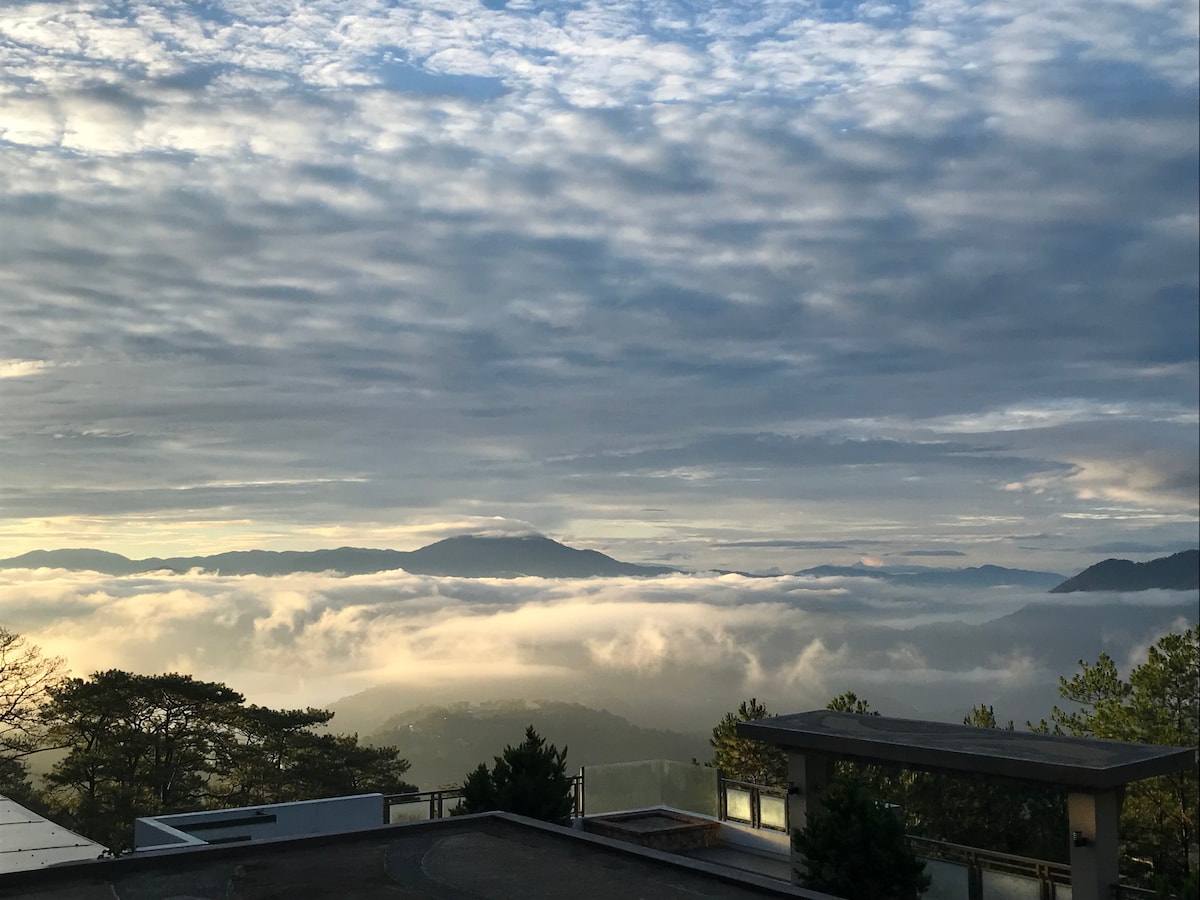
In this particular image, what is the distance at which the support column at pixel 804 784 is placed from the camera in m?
25.0

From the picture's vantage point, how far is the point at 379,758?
56.8 meters

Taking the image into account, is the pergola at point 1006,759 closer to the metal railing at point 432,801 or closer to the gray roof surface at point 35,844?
the metal railing at point 432,801

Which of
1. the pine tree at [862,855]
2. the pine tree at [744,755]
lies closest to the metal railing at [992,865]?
the pine tree at [862,855]

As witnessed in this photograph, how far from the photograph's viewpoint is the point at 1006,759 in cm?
1981

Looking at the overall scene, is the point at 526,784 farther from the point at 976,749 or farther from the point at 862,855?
the point at 976,749

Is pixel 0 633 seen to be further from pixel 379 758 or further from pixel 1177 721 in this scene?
pixel 1177 721

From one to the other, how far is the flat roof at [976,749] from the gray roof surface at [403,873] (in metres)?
7.66

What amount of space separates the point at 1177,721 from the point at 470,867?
41.1 meters

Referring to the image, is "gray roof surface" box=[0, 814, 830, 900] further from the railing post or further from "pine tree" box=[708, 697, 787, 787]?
"pine tree" box=[708, 697, 787, 787]

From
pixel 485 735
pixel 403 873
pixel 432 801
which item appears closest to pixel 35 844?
pixel 432 801

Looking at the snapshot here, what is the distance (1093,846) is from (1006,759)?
75.6 inches

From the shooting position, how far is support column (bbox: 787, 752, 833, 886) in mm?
25031

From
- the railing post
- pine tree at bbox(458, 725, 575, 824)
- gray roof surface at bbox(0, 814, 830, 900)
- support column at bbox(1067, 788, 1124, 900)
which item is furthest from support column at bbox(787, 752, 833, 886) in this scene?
gray roof surface at bbox(0, 814, 830, 900)

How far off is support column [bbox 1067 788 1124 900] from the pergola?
2 centimetres
